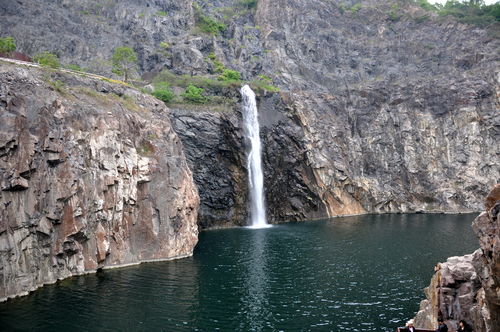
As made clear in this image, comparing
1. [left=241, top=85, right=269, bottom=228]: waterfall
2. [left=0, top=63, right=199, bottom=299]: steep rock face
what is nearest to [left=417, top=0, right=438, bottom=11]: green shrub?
[left=241, top=85, right=269, bottom=228]: waterfall

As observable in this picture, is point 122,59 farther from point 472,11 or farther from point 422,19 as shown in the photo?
point 472,11

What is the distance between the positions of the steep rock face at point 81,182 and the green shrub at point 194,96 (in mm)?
16845

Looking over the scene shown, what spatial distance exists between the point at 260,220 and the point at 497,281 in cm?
5183

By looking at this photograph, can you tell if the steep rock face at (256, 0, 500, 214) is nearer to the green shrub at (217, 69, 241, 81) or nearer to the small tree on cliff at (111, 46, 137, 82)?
the green shrub at (217, 69, 241, 81)

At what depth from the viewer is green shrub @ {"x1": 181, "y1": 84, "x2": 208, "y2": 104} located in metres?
63.2

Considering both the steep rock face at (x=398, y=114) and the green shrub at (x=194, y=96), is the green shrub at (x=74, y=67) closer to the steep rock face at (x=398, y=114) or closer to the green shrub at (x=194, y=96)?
the green shrub at (x=194, y=96)

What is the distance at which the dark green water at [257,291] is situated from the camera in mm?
23109

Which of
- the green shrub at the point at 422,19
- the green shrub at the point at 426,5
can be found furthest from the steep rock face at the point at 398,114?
the green shrub at the point at 426,5

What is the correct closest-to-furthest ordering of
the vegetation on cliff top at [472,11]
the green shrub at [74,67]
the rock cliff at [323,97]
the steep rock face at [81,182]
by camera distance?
1. the steep rock face at [81,182]
2. the green shrub at [74,67]
3. the rock cliff at [323,97]
4. the vegetation on cliff top at [472,11]

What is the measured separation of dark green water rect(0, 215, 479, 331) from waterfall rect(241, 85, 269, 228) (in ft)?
54.0

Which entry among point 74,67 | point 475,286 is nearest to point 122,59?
point 74,67

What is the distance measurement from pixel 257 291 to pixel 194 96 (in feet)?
134

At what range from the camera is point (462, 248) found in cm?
4069

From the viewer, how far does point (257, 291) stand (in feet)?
94.9
